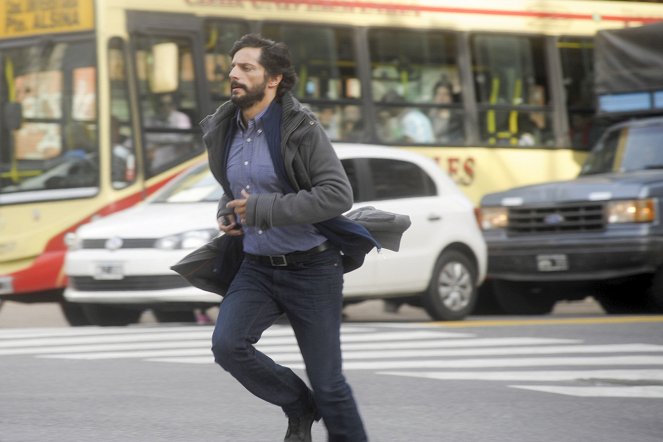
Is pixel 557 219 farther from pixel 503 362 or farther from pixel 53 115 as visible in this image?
pixel 53 115

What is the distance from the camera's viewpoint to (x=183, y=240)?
43.2 ft

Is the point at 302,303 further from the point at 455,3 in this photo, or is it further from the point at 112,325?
the point at 455,3

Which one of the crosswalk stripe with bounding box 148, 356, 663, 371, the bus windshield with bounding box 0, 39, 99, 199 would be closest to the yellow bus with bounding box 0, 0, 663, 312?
the bus windshield with bounding box 0, 39, 99, 199

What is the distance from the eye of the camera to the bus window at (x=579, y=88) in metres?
19.3

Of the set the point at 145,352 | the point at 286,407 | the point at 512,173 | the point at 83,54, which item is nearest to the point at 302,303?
the point at 286,407

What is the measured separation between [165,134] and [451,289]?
137 inches

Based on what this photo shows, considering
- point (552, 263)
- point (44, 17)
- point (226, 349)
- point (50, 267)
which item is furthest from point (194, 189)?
point (226, 349)

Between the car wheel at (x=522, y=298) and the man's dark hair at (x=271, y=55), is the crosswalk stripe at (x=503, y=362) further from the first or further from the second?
the car wheel at (x=522, y=298)

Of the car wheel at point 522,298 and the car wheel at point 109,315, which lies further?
the car wheel at point 522,298

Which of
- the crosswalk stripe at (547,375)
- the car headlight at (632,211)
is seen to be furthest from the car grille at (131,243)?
the car headlight at (632,211)

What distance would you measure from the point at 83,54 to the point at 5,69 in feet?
2.47

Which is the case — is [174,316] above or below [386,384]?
above

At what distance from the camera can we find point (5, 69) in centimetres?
1560

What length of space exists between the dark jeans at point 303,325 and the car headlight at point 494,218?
9481 millimetres
